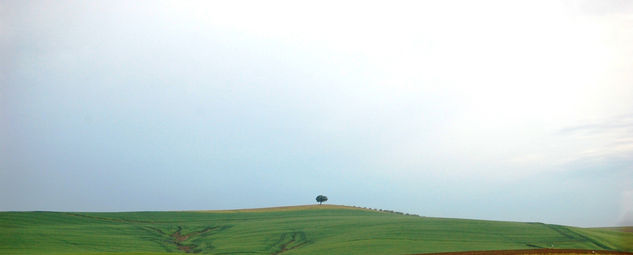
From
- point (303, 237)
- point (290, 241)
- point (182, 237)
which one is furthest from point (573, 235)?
point (182, 237)

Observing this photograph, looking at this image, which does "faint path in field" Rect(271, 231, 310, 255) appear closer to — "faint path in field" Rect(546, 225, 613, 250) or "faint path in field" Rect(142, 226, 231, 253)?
"faint path in field" Rect(142, 226, 231, 253)

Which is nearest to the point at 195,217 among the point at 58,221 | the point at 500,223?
the point at 58,221

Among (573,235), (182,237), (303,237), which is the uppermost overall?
(573,235)

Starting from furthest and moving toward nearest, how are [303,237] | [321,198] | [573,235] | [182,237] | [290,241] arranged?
[321,198] → [182,237] → [303,237] → [573,235] → [290,241]

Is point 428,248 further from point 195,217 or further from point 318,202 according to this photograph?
point 318,202

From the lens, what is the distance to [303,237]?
5222cm

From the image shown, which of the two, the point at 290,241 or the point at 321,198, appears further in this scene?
the point at 321,198

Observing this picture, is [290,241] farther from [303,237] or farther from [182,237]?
[182,237]

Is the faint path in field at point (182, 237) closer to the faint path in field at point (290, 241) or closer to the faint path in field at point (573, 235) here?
the faint path in field at point (290, 241)

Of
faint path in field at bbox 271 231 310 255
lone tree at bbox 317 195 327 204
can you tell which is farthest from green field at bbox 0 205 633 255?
lone tree at bbox 317 195 327 204

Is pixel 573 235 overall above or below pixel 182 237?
above

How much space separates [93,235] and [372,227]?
27.3 metres

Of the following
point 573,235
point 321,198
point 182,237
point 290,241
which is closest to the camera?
point 290,241

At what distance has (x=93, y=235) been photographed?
174 ft
